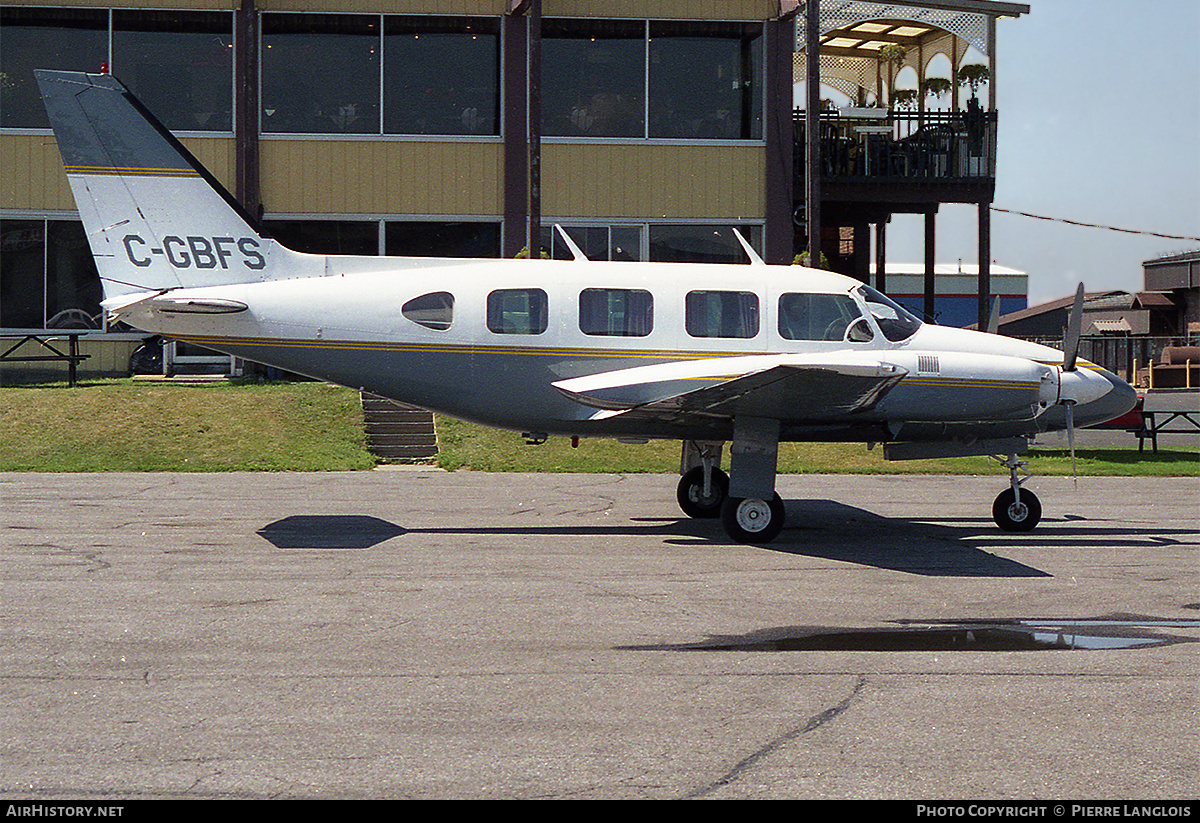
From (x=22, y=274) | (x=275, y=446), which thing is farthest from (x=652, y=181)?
(x=22, y=274)

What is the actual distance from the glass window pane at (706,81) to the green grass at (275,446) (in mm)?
9478

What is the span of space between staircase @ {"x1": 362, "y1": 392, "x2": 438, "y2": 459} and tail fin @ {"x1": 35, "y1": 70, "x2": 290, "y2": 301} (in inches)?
266

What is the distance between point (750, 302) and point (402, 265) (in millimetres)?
4009

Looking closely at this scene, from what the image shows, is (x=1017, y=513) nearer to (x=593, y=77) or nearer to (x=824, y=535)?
(x=824, y=535)

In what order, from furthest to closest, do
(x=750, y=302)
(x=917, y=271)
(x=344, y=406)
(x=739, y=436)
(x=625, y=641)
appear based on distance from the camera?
(x=917, y=271) < (x=344, y=406) < (x=750, y=302) < (x=739, y=436) < (x=625, y=641)

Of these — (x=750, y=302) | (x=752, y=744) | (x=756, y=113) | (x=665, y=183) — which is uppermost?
(x=756, y=113)

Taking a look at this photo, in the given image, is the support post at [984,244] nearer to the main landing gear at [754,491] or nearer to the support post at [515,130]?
the support post at [515,130]

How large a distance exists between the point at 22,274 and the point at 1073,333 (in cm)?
2269

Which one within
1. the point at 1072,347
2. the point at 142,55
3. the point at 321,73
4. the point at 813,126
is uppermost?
the point at 142,55

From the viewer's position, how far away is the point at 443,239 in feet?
88.6

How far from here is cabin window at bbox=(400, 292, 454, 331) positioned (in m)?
13.1

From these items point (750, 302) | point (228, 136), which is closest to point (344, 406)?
point (228, 136)

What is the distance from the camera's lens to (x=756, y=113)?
27984 millimetres

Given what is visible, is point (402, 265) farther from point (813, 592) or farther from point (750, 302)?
point (813, 592)
